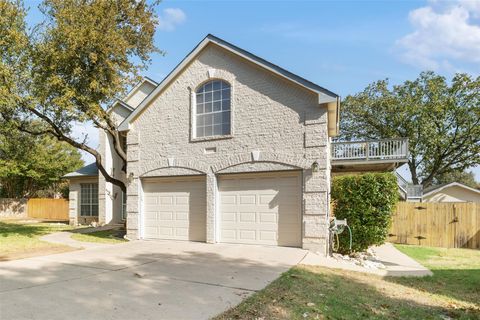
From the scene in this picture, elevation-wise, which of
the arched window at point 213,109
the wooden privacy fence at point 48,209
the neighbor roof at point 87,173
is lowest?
the wooden privacy fence at point 48,209

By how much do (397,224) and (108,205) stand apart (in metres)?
14.9

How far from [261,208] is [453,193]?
86.5 feet

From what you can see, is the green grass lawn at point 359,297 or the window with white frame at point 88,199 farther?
the window with white frame at point 88,199

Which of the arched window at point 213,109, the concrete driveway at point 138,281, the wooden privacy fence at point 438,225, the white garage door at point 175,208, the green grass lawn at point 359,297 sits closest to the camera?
the concrete driveway at point 138,281

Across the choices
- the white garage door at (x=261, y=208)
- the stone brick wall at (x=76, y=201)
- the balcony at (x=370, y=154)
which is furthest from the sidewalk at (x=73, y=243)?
the balcony at (x=370, y=154)

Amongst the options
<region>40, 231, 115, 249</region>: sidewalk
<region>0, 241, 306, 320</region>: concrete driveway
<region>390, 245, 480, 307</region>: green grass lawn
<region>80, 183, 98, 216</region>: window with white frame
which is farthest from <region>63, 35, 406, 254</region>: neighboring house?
<region>80, 183, 98, 216</region>: window with white frame

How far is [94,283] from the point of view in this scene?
6.53 m

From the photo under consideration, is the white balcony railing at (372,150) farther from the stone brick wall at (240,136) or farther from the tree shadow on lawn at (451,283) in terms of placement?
the tree shadow on lawn at (451,283)

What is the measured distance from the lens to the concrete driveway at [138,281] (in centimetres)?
507

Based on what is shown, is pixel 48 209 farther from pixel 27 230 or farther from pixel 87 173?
pixel 27 230

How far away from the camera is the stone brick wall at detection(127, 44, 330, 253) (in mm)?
10422

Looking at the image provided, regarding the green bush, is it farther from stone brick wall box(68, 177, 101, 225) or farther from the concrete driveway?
stone brick wall box(68, 177, 101, 225)

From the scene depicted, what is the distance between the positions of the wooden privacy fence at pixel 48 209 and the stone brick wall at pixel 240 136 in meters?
15.5

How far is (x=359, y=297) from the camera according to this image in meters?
6.19
